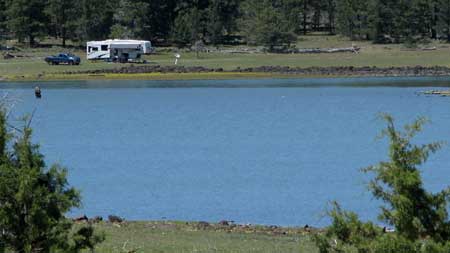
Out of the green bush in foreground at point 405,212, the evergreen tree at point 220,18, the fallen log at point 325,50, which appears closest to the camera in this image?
the green bush in foreground at point 405,212

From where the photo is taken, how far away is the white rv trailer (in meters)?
102

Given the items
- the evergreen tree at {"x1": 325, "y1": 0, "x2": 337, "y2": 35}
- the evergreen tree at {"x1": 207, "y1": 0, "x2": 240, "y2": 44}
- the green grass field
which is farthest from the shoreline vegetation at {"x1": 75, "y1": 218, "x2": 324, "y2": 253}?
the evergreen tree at {"x1": 325, "y1": 0, "x2": 337, "y2": 35}

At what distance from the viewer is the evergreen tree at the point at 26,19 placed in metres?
108

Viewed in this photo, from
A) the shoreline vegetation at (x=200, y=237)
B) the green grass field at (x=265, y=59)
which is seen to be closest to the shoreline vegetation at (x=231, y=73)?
the green grass field at (x=265, y=59)

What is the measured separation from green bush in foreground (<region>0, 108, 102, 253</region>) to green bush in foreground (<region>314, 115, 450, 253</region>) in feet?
9.78

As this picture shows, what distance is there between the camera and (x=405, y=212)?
12.0 metres

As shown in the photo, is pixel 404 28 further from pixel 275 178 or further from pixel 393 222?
pixel 393 222

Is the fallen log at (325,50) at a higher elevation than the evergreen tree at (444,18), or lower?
lower

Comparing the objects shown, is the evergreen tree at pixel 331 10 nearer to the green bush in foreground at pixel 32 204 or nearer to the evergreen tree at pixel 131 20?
the evergreen tree at pixel 131 20

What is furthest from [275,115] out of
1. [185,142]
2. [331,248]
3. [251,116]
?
[331,248]

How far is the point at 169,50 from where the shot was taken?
111 m

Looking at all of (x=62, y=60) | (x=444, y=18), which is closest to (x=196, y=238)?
(x=62, y=60)

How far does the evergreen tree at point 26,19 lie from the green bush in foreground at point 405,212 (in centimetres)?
9761

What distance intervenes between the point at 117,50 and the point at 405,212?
9107cm
